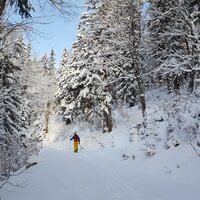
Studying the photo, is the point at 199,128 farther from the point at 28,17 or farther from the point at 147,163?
the point at 28,17

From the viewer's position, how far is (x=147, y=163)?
10.9 m

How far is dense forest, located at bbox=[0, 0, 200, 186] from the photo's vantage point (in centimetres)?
1329

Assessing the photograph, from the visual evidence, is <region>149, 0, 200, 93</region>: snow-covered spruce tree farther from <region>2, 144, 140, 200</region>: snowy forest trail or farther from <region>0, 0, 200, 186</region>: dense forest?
<region>2, 144, 140, 200</region>: snowy forest trail

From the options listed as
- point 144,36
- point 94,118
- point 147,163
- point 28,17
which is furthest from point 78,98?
point 28,17

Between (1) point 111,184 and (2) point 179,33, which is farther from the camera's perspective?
(2) point 179,33

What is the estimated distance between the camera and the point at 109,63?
1841cm

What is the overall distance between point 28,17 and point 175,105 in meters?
7.70

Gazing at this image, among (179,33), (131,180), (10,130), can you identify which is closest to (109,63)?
(179,33)

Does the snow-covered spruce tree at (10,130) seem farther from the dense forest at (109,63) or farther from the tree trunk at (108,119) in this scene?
the tree trunk at (108,119)

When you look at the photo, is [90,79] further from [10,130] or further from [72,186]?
[72,186]

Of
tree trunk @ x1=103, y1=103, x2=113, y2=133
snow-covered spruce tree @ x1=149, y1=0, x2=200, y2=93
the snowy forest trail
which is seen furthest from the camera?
tree trunk @ x1=103, y1=103, x2=113, y2=133

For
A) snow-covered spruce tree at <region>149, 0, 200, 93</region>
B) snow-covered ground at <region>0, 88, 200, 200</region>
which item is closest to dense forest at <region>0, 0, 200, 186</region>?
snow-covered spruce tree at <region>149, 0, 200, 93</region>

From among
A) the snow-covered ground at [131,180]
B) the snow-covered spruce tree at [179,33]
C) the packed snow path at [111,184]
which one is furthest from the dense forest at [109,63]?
the packed snow path at [111,184]

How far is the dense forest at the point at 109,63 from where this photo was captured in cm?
1329
